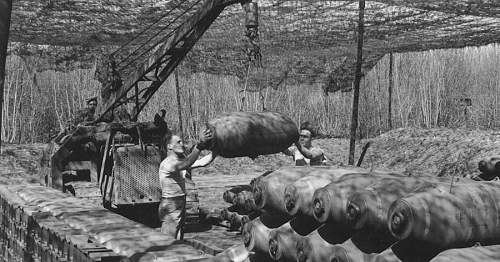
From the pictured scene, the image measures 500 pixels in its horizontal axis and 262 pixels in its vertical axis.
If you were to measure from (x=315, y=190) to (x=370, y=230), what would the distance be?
33.1 inches

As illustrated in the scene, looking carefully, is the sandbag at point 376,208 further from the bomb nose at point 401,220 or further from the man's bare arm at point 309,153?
the man's bare arm at point 309,153

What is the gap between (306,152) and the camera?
11.6m

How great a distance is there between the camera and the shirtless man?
11602 millimetres

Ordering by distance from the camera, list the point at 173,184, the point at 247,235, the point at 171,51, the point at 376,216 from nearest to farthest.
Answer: the point at 376,216 < the point at 247,235 < the point at 173,184 < the point at 171,51

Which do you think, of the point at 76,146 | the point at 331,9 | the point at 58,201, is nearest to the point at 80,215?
the point at 58,201

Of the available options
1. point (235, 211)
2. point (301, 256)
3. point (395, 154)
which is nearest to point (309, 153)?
point (235, 211)

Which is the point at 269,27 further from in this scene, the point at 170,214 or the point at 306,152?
the point at 170,214

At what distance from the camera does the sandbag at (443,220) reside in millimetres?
5176

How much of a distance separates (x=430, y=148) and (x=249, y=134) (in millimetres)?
10957

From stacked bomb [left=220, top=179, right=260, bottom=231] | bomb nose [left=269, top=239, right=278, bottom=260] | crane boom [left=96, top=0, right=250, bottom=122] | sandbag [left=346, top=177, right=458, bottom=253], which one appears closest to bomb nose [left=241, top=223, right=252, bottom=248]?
bomb nose [left=269, top=239, right=278, bottom=260]

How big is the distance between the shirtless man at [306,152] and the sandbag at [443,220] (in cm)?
592

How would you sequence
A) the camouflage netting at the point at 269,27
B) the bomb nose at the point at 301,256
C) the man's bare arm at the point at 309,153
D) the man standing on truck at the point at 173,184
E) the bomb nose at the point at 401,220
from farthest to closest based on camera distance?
the camouflage netting at the point at 269,27 < the man's bare arm at the point at 309,153 < the man standing on truck at the point at 173,184 < the bomb nose at the point at 301,256 < the bomb nose at the point at 401,220

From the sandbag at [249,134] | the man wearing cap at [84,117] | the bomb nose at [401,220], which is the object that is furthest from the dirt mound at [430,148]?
the bomb nose at [401,220]

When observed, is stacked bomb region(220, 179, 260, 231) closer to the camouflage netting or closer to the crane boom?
the crane boom
